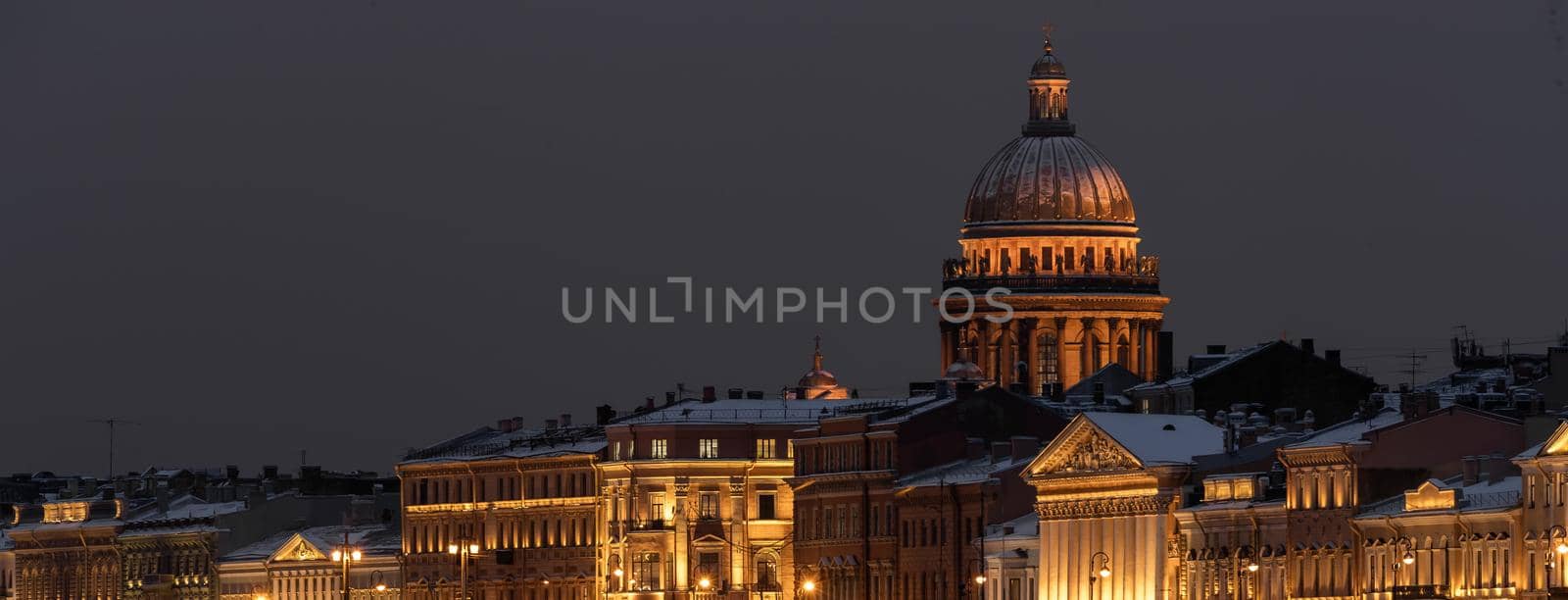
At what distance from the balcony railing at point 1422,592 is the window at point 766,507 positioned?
155 ft

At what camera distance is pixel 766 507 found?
543ft

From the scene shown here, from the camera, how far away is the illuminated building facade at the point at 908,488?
487 feet

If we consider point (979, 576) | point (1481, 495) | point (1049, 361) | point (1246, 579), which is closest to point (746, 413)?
point (979, 576)

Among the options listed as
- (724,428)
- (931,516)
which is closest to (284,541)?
(724,428)

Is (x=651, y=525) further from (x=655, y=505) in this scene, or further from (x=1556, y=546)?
(x=1556, y=546)

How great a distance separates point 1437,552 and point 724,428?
162 feet

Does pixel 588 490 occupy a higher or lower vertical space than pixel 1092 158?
lower

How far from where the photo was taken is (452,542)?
17825 cm

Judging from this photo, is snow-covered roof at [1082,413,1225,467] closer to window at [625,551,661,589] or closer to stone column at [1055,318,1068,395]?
window at [625,551,661,589]

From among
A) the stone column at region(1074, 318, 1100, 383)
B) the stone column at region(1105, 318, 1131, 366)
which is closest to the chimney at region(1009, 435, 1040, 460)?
the stone column at region(1074, 318, 1100, 383)

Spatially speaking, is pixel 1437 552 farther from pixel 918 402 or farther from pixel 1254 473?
pixel 918 402

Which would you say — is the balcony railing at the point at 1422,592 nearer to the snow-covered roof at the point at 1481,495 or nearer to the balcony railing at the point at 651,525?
the snow-covered roof at the point at 1481,495

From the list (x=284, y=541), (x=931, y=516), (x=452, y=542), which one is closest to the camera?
(x=931, y=516)

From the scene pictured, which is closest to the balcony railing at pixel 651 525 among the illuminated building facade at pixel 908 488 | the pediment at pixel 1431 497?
the illuminated building facade at pixel 908 488
